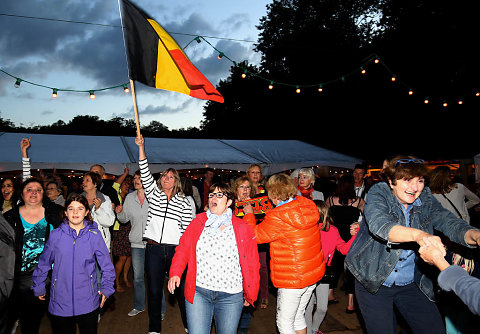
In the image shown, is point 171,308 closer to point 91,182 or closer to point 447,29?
point 91,182

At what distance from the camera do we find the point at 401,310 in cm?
293

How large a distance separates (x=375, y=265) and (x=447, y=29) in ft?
63.8

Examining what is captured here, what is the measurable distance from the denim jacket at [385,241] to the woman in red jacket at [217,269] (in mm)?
903

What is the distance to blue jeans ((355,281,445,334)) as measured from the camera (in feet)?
9.25

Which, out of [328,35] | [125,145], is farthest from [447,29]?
[125,145]

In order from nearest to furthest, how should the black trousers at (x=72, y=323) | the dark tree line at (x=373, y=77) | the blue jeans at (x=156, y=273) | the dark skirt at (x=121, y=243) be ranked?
the black trousers at (x=72, y=323), the blue jeans at (x=156, y=273), the dark skirt at (x=121, y=243), the dark tree line at (x=373, y=77)

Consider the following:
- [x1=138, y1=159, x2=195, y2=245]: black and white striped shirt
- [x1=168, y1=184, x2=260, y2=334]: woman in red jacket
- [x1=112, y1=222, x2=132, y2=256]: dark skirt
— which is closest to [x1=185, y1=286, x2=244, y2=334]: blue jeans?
[x1=168, y1=184, x2=260, y2=334]: woman in red jacket

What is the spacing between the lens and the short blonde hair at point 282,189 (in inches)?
143

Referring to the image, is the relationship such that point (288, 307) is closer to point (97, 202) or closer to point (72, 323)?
point (72, 323)

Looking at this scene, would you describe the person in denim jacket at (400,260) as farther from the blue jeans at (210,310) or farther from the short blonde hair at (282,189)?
the blue jeans at (210,310)

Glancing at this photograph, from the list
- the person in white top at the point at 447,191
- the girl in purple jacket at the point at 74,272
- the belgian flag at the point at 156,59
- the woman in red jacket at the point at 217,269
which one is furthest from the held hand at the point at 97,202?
the person in white top at the point at 447,191

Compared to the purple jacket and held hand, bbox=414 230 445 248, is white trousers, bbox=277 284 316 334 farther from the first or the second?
held hand, bbox=414 230 445 248

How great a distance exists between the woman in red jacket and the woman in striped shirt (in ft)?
4.07

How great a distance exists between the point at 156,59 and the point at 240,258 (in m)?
2.93
